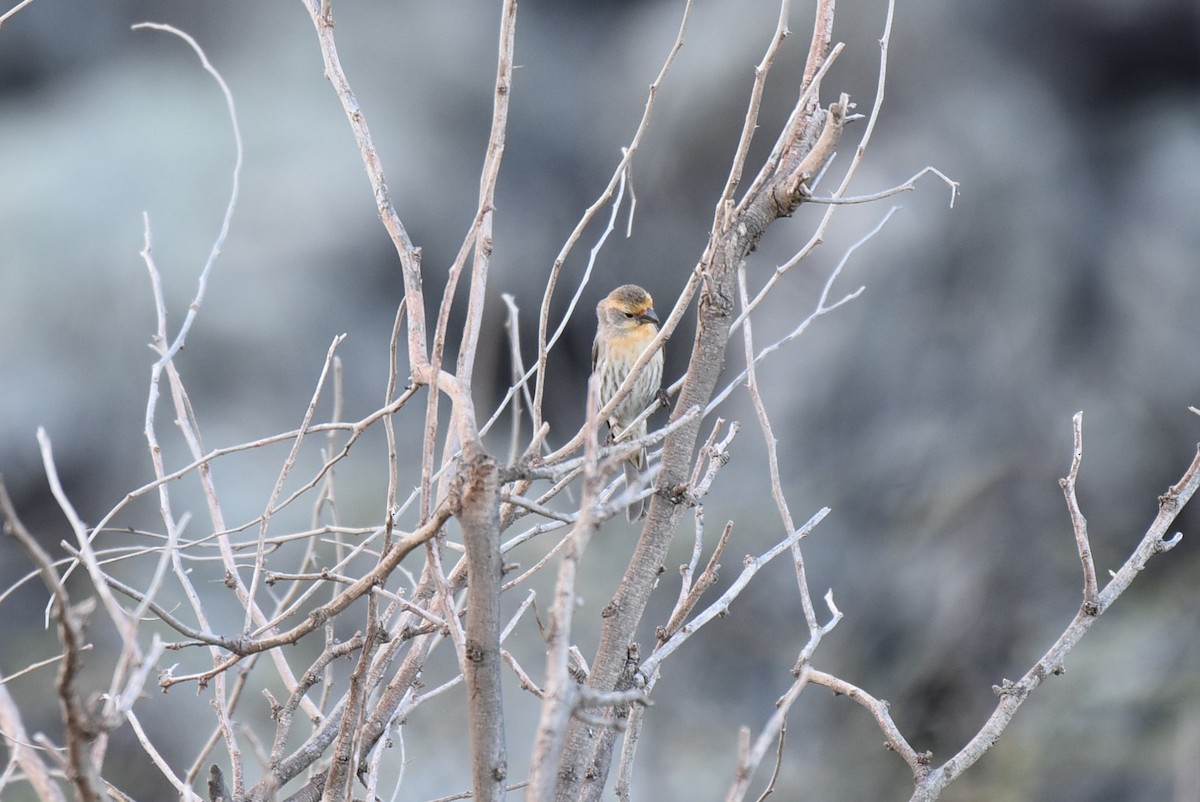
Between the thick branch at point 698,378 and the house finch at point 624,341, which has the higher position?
the house finch at point 624,341

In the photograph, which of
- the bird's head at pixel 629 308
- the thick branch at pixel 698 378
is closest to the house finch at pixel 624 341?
the bird's head at pixel 629 308

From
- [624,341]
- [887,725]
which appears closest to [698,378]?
[887,725]

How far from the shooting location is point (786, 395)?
22.6ft

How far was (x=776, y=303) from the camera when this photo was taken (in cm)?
674

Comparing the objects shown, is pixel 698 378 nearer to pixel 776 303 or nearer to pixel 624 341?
pixel 624 341

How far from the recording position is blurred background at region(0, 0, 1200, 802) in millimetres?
6199

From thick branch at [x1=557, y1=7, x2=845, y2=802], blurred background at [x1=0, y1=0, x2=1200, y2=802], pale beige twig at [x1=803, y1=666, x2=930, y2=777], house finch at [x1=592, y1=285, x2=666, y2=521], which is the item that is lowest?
pale beige twig at [x1=803, y1=666, x2=930, y2=777]

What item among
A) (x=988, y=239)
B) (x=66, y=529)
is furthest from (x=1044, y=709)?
(x=66, y=529)

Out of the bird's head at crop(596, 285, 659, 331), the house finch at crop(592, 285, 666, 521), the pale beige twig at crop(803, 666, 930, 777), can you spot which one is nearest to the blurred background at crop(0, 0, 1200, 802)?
the house finch at crop(592, 285, 666, 521)

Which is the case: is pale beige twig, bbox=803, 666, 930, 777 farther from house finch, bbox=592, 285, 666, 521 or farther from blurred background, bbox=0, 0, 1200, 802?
blurred background, bbox=0, 0, 1200, 802

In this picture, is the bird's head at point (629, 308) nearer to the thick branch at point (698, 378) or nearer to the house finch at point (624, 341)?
the house finch at point (624, 341)

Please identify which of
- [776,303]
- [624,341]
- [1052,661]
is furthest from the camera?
[776,303]

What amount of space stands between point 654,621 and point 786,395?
1.59m

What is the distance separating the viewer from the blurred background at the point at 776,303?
20.3 feet
